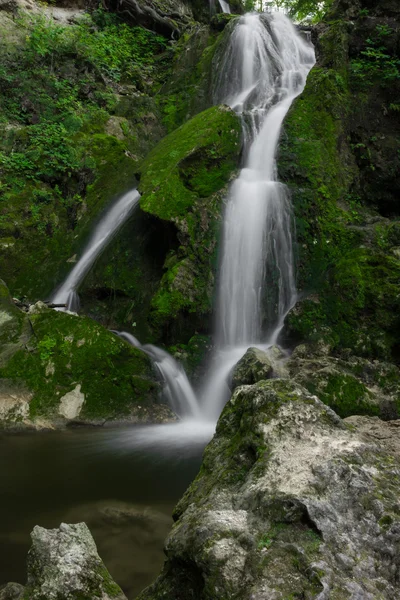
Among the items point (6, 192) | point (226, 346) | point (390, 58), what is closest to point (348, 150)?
point (390, 58)

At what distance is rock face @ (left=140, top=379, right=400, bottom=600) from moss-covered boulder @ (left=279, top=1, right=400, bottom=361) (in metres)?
4.44

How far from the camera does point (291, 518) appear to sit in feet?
5.09

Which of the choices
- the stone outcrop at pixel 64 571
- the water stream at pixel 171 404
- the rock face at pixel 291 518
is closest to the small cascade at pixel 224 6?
the water stream at pixel 171 404

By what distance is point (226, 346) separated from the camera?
7.18 m

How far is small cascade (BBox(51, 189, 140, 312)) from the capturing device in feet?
28.3

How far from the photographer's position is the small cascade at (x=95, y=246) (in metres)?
8.64

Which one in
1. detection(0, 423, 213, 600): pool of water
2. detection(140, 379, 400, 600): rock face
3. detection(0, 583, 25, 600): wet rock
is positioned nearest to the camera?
detection(140, 379, 400, 600): rock face

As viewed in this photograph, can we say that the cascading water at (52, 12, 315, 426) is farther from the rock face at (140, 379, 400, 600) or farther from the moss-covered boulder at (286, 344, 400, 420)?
the rock face at (140, 379, 400, 600)

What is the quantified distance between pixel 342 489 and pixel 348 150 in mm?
9358

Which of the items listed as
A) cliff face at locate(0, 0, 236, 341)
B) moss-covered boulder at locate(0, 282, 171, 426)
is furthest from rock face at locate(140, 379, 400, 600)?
cliff face at locate(0, 0, 236, 341)

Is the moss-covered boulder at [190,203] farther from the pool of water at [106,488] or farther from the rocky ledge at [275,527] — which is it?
the rocky ledge at [275,527]

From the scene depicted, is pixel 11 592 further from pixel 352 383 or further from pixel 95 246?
pixel 95 246

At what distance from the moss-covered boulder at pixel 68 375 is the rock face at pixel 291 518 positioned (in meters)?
3.80

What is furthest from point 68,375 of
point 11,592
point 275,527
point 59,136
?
point 59,136
